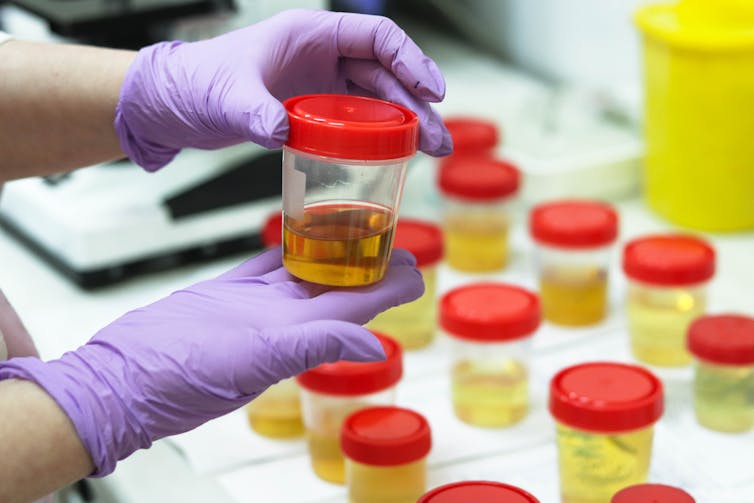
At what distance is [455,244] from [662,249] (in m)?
0.40

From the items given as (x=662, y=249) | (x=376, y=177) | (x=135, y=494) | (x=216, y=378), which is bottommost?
(x=135, y=494)

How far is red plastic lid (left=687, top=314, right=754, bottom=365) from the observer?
4.73 ft

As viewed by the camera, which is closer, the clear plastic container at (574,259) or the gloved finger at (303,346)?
the gloved finger at (303,346)

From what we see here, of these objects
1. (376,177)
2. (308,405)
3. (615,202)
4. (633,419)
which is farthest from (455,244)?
(376,177)

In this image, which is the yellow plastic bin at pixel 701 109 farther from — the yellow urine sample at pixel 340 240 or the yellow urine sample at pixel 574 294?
the yellow urine sample at pixel 340 240

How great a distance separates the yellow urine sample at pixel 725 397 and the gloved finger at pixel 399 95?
1.63 ft

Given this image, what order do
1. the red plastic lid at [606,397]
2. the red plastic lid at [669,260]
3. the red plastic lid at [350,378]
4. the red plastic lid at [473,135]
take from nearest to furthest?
1. the red plastic lid at [606,397]
2. the red plastic lid at [350,378]
3. the red plastic lid at [669,260]
4. the red plastic lid at [473,135]

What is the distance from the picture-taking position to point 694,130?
1.99 meters

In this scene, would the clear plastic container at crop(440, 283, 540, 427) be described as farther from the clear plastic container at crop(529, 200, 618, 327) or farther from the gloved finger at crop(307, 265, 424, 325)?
the gloved finger at crop(307, 265, 424, 325)

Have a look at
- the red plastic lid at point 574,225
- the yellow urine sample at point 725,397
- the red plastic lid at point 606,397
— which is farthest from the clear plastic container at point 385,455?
the red plastic lid at point 574,225

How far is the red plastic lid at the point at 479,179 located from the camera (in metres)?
1.90

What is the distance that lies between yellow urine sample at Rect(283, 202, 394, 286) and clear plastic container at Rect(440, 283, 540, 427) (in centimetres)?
39

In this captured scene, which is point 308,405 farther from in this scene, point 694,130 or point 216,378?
point 694,130

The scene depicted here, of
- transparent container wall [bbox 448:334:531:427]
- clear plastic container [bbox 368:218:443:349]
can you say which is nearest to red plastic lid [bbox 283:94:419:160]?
transparent container wall [bbox 448:334:531:427]
